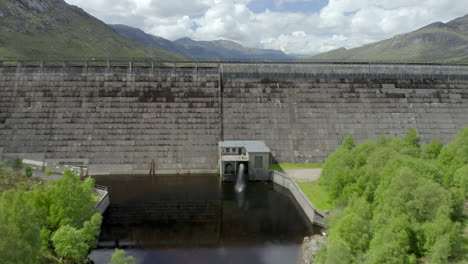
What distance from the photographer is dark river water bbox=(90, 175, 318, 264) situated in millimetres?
28125

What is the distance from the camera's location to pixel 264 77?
182 feet

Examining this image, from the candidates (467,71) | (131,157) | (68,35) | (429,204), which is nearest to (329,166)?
(429,204)

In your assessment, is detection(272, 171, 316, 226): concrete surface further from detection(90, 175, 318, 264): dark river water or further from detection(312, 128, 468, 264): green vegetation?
detection(312, 128, 468, 264): green vegetation

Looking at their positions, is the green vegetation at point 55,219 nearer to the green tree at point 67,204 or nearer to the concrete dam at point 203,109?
the green tree at point 67,204

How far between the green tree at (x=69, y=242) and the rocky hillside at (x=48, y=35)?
114 metres

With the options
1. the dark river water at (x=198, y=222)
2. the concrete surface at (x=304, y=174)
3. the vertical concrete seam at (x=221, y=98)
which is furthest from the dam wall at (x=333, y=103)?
the dark river water at (x=198, y=222)

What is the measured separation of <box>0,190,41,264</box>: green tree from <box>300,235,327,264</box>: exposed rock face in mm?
19290

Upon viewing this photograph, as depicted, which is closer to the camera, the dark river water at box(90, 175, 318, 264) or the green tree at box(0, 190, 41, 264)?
the green tree at box(0, 190, 41, 264)

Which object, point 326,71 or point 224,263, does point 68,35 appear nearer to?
point 326,71

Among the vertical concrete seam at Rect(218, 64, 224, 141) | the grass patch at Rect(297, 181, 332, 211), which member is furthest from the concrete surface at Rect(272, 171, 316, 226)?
the vertical concrete seam at Rect(218, 64, 224, 141)

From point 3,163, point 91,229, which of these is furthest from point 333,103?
point 3,163

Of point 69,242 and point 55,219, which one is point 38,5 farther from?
point 69,242

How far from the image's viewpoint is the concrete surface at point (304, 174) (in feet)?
137

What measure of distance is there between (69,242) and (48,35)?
16319cm
